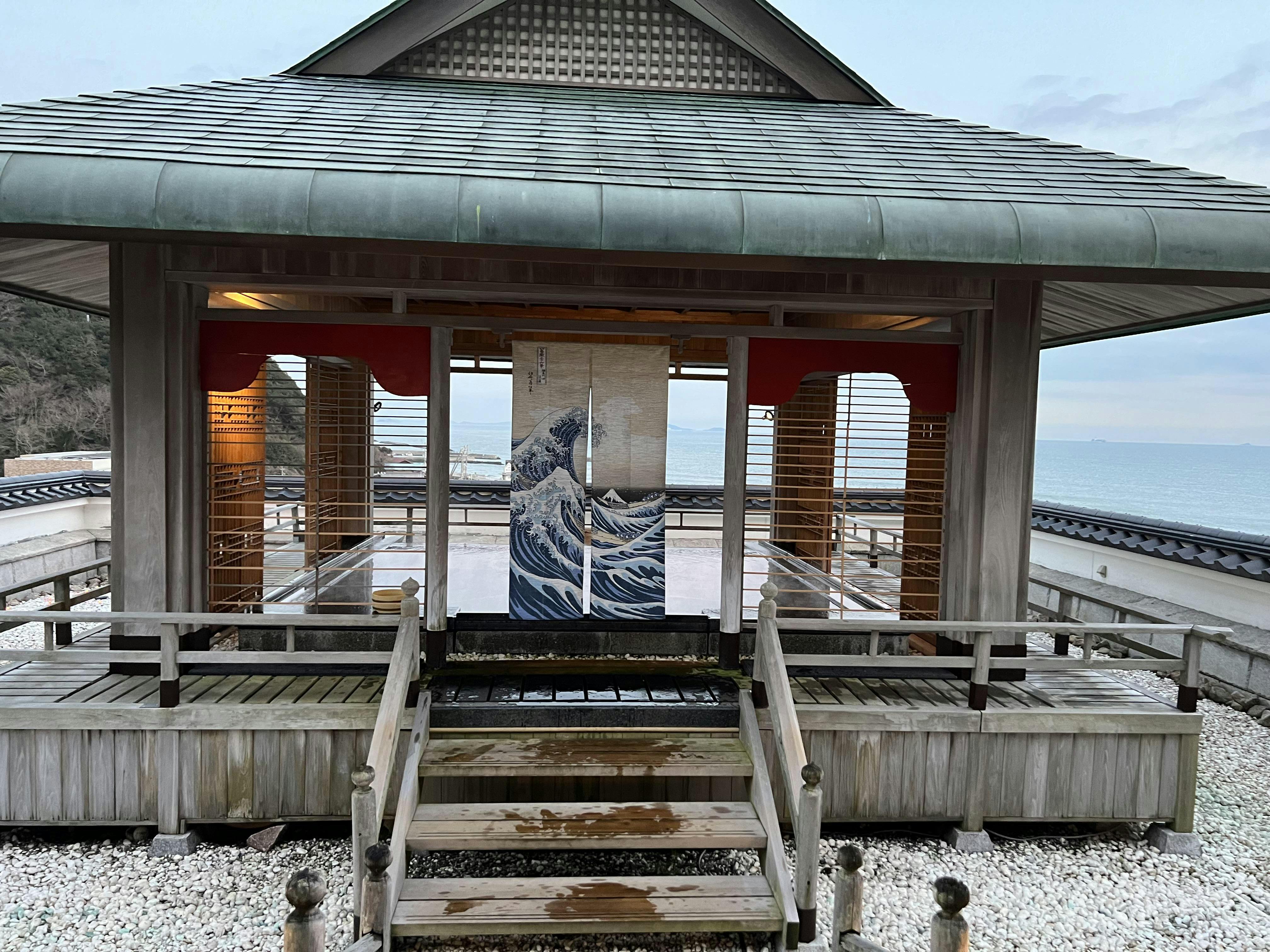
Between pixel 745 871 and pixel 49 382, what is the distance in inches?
1180

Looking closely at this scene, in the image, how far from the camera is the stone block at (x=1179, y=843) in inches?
200

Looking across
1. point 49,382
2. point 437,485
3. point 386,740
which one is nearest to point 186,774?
point 386,740

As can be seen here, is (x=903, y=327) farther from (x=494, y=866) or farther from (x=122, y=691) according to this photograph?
(x=122, y=691)

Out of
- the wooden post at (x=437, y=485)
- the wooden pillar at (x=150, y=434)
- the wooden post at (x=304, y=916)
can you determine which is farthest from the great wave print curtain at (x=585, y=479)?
the wooden post at (x=304, y=916)

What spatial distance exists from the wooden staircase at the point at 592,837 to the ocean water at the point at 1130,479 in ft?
88.7

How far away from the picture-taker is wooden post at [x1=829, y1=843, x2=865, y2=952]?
3326 millimetres

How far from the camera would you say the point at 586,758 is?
4.68 m

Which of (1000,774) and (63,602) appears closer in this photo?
(1000,774)

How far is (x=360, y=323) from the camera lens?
542 cm

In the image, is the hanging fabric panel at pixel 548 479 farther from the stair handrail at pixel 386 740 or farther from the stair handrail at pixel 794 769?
the stair handrail at pixel 794 769

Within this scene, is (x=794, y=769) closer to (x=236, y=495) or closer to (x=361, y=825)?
(x=361, y=825)

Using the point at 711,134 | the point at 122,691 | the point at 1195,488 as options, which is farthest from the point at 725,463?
the point at 1195,488

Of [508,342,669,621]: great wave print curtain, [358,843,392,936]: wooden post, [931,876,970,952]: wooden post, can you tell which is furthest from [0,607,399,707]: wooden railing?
[931,876,970,952]: wooden post

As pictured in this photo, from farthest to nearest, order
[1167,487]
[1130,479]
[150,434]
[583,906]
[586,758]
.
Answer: [1130,479]
[1167,487]
[150,434]
[586,758]
[583,906]
